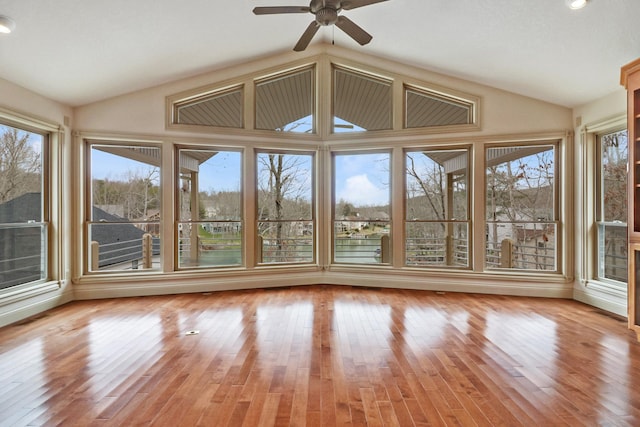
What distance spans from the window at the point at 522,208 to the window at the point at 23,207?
6017 millimetres

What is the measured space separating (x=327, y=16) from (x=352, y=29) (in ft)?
1.23

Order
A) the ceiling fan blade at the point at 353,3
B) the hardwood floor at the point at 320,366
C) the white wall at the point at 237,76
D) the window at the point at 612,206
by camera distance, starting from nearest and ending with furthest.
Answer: the hardwood floor at the point at 320,366
the ceiling fan blade at the point at 353,3
the window at the point at 612,206
the white wall at the point at 237,76

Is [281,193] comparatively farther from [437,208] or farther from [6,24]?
[6,24]

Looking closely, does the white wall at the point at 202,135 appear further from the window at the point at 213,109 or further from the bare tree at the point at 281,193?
the bare tree at the point at 281,193

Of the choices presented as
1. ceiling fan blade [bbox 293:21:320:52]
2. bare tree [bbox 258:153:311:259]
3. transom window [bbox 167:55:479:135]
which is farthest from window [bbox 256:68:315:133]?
ceiling fan blade [bbox 293:21:320:52]

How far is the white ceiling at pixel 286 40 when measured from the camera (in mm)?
3184

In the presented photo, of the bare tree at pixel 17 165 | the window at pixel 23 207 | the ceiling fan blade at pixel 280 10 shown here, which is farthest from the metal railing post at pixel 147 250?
the ceiling fan blade at pixel 280 10

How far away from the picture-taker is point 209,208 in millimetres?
5301

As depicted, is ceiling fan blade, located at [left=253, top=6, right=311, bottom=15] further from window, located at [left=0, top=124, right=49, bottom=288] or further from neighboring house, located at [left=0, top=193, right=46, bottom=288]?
neighboring house, located at [left=0, top=193, right=46, bottom=288]

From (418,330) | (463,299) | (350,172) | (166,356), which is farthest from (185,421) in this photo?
(350,172)

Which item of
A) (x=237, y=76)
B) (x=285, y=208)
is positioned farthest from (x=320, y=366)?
(x=237, y=76)

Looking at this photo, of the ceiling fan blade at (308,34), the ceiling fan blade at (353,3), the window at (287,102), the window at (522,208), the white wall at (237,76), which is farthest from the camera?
the window at (287,102)

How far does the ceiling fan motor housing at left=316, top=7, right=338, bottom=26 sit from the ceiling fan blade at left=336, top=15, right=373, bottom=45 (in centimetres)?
11

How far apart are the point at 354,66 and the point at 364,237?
274 centimetres
